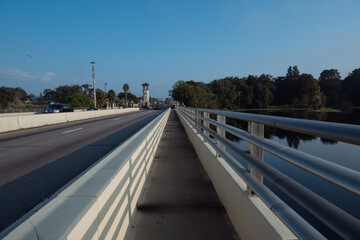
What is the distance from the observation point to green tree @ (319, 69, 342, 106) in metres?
71.3

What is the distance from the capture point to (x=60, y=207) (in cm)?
151

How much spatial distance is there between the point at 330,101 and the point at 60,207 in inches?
3432

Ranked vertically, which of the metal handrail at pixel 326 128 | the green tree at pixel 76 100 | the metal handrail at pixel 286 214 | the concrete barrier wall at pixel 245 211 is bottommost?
Answer: the concrete barrier wall at pixel 245 211

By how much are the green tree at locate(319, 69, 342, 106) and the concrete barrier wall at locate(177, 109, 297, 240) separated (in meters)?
80.1

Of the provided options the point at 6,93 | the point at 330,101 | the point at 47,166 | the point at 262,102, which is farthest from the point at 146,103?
the point at 47,166

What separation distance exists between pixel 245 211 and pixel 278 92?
135572 millimetres

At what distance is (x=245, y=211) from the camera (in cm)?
250

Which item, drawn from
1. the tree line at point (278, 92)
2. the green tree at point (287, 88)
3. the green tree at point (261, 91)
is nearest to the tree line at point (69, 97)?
the tree line at point (278, 92)

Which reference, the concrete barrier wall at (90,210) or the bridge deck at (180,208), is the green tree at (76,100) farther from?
the concrete barrier wall at (90,210)

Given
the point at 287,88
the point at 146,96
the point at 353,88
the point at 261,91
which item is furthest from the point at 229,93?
the point at 353,88

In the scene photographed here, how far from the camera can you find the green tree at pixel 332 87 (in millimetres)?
71262

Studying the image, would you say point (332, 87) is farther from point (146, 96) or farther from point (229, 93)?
point (146, 96)

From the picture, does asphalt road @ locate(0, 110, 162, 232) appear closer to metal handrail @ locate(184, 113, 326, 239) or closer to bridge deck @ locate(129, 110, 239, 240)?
bridge deck @ locate(129, 110, 239, 240)

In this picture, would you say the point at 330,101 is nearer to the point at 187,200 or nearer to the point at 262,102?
the point at 262,102
